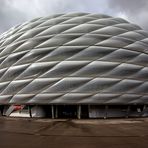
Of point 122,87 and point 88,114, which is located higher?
point 122,87

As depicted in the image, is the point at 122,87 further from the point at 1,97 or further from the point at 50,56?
the point at 1,97

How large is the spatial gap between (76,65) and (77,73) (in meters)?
1.12

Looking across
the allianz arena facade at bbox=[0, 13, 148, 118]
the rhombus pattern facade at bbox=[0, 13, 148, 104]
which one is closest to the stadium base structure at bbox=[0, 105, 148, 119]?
the allianz arena facade at bbox=[0, 13, 148, 118]

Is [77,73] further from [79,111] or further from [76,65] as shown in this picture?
[79,111]

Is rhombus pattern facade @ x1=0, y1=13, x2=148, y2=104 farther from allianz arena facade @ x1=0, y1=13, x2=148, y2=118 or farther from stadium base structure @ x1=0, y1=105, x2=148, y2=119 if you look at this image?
stadium base structure @ x1=0, y1=105, x2=148, y2=119

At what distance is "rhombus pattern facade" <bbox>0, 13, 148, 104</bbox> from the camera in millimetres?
30312

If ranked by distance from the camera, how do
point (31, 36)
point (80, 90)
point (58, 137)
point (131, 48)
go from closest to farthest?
Result: 1. point (58, 137)
2. point (80, 90)
3. point (131, 48)
4. point (31, 36)

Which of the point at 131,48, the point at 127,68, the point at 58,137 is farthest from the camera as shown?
the point at 131,48

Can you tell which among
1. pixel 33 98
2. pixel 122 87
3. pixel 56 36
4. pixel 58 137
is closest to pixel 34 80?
pixel 33 98

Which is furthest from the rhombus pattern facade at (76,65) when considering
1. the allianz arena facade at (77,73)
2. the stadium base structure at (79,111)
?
the stadium base structure at (79,111)

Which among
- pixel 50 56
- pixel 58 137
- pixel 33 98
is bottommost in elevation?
pixel 58 137

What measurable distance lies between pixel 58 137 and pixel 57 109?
17.0 metres

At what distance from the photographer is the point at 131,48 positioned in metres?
34.2

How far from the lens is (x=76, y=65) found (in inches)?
1240
